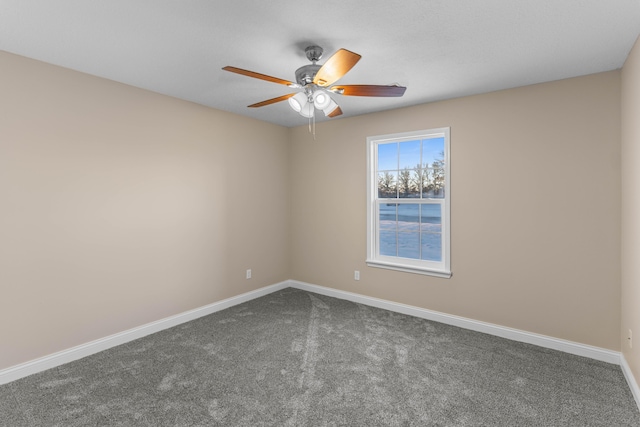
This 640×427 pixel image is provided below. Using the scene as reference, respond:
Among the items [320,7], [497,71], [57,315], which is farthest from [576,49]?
[57,315]

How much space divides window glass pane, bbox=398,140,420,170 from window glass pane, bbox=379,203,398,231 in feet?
1.65

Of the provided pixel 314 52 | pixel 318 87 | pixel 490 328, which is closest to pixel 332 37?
pixel 314 52

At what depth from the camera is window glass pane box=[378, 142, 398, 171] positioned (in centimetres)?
404

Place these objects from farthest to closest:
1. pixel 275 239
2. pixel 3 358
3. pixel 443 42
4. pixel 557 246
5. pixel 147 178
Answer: pixel 275 239 → pixel 147 178 → pixel 557 246 → pixel 3 358 → pixel 443 42

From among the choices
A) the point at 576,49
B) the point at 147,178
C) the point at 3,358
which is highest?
the point at 576,49

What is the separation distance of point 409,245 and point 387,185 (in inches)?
31.8

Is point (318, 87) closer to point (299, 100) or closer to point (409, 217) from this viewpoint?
point (299, 100)

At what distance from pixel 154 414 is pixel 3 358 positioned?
1.38 meters

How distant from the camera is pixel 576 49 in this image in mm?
2322

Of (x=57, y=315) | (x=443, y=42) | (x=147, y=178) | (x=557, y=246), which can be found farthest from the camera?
(x=147, y=178)

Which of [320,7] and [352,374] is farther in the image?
[352,374]

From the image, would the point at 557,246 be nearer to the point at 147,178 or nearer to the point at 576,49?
the point at 576,49

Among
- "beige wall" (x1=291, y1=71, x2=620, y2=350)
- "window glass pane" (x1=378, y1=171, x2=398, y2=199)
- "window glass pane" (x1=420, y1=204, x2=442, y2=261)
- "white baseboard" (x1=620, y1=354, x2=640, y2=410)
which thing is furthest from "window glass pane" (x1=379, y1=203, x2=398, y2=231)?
"white baseboard" (x1=620, y1=354, x2=640, y2=410)

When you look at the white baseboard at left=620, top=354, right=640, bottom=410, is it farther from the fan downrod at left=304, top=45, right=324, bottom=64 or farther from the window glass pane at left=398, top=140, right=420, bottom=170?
the fan downrod at left=304, top=45, right=324, bottom=64
